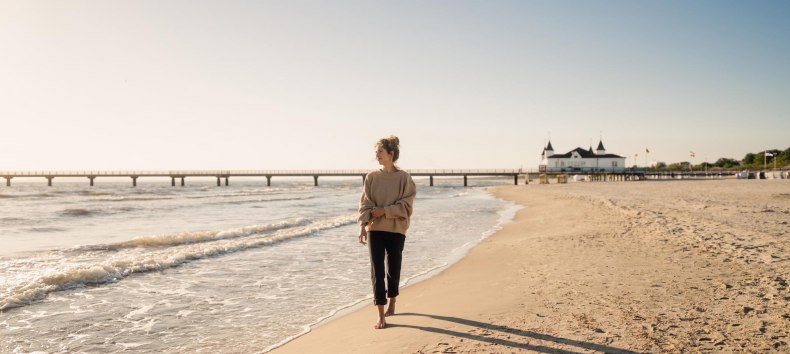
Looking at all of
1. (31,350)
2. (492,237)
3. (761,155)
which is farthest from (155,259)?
(761,155)

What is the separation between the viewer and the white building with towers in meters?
104

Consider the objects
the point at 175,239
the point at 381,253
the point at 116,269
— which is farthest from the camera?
the point at 175,239

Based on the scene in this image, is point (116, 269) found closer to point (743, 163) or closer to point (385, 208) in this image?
point (385, 208)

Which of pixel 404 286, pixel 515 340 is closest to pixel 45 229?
pixel 404 286

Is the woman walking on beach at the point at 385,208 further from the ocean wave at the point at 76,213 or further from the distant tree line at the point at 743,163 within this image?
the distant tree line at the point at 743,163

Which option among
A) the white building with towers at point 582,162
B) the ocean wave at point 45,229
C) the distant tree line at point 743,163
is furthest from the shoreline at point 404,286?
the distant tree line at point 743,163

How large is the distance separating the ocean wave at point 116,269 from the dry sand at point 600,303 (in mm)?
4540

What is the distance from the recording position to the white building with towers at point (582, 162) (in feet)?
342

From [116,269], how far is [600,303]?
25.5 feet

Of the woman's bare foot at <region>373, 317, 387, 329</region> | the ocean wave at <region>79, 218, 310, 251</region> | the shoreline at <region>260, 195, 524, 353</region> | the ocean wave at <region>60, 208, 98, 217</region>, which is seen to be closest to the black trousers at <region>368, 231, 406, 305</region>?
the woman's bare foot at <region>373, 317, 387, 329</region>

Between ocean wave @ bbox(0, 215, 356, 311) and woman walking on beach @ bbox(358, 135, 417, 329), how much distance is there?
4919mm

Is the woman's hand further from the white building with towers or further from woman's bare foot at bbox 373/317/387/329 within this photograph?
the white building with towers

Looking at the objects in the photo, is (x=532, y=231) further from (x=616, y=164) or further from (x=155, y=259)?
(x=616, y=164)

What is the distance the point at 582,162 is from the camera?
106 m
